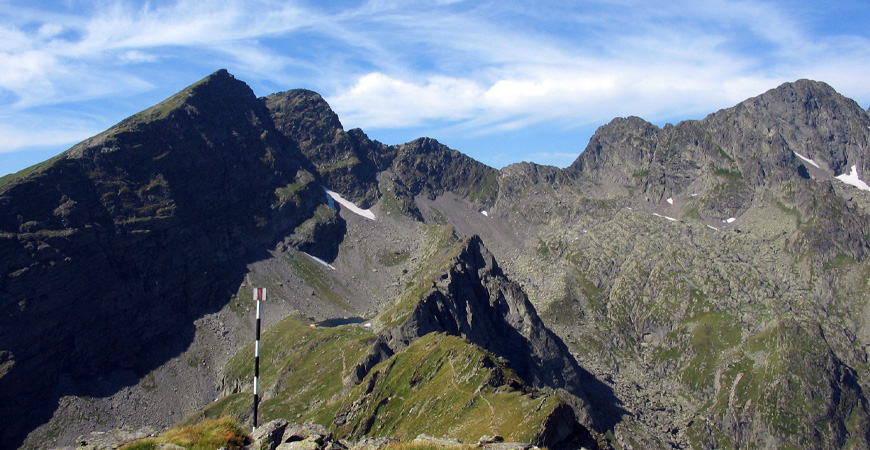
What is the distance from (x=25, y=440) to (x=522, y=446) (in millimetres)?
184122

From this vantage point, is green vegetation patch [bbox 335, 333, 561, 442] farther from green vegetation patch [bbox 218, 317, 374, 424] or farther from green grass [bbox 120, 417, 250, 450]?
green grass [bbox 120, 417, 250, 450]

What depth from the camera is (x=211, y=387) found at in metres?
190

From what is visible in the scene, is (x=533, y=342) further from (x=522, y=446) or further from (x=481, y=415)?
(x=522, y=446)

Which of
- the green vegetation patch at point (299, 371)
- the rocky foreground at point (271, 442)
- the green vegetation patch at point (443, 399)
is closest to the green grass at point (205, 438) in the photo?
the rocky foreground at point (271, 442)

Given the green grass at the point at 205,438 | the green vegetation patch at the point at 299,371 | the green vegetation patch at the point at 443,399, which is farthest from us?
the green vegetation patch at the point at 299,371

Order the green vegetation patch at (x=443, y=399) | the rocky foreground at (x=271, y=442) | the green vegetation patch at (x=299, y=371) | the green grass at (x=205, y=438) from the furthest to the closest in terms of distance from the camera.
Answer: the green vegetation patch at (x=299, y=371) < the green vegetation patch at (x=443, y=399) < the rocky foreground at (x=271, y=442) < the green grass at (x=205, y=438)

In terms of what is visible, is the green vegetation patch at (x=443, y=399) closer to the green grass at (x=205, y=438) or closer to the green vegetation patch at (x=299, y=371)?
the green vegetation patch at (x=299, y=371)

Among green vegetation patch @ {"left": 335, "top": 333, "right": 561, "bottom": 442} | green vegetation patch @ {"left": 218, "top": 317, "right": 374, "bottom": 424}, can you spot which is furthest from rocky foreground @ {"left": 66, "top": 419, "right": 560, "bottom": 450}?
green vegetation patch @ {"left": 218, "top": 317, "right": 374, "bottom": 424}

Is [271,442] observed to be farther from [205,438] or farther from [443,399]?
[443,399]

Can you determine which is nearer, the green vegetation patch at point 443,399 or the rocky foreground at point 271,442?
the rocky foreground at point 271,442

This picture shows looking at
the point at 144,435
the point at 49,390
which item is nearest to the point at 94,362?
the point at 49,390

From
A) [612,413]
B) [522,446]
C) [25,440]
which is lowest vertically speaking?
[612,413]

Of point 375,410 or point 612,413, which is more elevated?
point 375,410

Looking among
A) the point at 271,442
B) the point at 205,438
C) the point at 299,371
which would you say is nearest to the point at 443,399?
the point at 271,442
